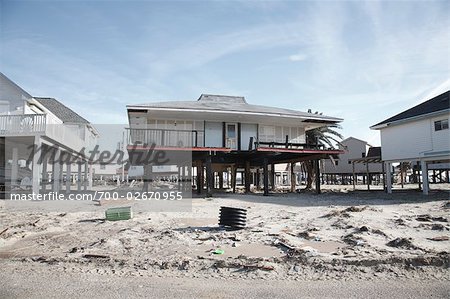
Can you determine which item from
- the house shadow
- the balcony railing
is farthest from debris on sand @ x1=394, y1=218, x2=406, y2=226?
the balcony railing

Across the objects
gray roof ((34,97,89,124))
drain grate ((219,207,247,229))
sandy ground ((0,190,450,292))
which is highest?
gray roof ((34,97,89,124))

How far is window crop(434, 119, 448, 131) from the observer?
20.3m

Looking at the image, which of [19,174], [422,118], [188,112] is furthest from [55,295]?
[19,174]

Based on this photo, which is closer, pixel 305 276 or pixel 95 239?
pixel 305 276

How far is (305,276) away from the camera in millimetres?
5328

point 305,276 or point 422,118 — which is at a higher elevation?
point 422,118

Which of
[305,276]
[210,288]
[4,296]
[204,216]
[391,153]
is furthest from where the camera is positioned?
[391,153]

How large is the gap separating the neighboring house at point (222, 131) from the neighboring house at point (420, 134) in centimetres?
518

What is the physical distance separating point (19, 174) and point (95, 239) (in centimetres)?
2532

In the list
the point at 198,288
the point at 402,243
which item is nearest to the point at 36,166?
the point at 198,288

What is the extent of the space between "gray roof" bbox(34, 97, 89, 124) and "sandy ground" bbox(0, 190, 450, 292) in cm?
2237

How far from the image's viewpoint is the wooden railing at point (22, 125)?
59.6ft

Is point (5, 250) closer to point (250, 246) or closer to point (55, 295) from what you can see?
point (55, 295)

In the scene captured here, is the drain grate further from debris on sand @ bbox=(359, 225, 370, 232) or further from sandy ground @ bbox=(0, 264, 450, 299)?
sandy ground @ bbox=(0, 264, 450, 299)
